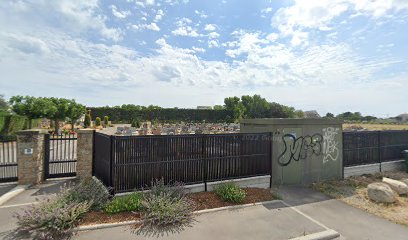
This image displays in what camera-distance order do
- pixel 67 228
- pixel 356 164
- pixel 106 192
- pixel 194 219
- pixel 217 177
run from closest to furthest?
pixel 67 228 → pixel 194 219 → pixel 106 192 → pixel 217 177 → pixel 356 164

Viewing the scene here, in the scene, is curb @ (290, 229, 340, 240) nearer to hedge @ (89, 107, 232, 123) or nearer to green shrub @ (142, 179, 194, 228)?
green shrub @ (142, 179, 194, 228)

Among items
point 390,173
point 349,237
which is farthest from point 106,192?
point 390,173

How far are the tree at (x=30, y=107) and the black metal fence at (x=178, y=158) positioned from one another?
20.1 metres

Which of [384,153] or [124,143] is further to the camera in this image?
[384,153]

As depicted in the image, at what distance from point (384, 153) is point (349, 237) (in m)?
8.40

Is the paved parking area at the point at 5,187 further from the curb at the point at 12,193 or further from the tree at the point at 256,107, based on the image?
the tree at the point at 256,107

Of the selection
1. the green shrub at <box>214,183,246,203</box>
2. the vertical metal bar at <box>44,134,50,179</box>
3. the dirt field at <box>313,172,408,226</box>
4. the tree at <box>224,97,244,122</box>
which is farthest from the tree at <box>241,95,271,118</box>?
the vertical metal bar at <box>44,134,50,179</box>

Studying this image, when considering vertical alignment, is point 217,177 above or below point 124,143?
below

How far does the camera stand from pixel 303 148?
29.0 feet

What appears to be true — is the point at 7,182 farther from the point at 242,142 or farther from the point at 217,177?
the point at 242,142

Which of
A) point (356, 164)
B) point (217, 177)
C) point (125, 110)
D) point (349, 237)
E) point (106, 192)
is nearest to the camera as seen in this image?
point (349, 237)

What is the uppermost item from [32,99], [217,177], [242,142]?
[32,99]

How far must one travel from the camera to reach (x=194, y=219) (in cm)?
572

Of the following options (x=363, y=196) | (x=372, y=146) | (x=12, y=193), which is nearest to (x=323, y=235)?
(x=363, y=196)
